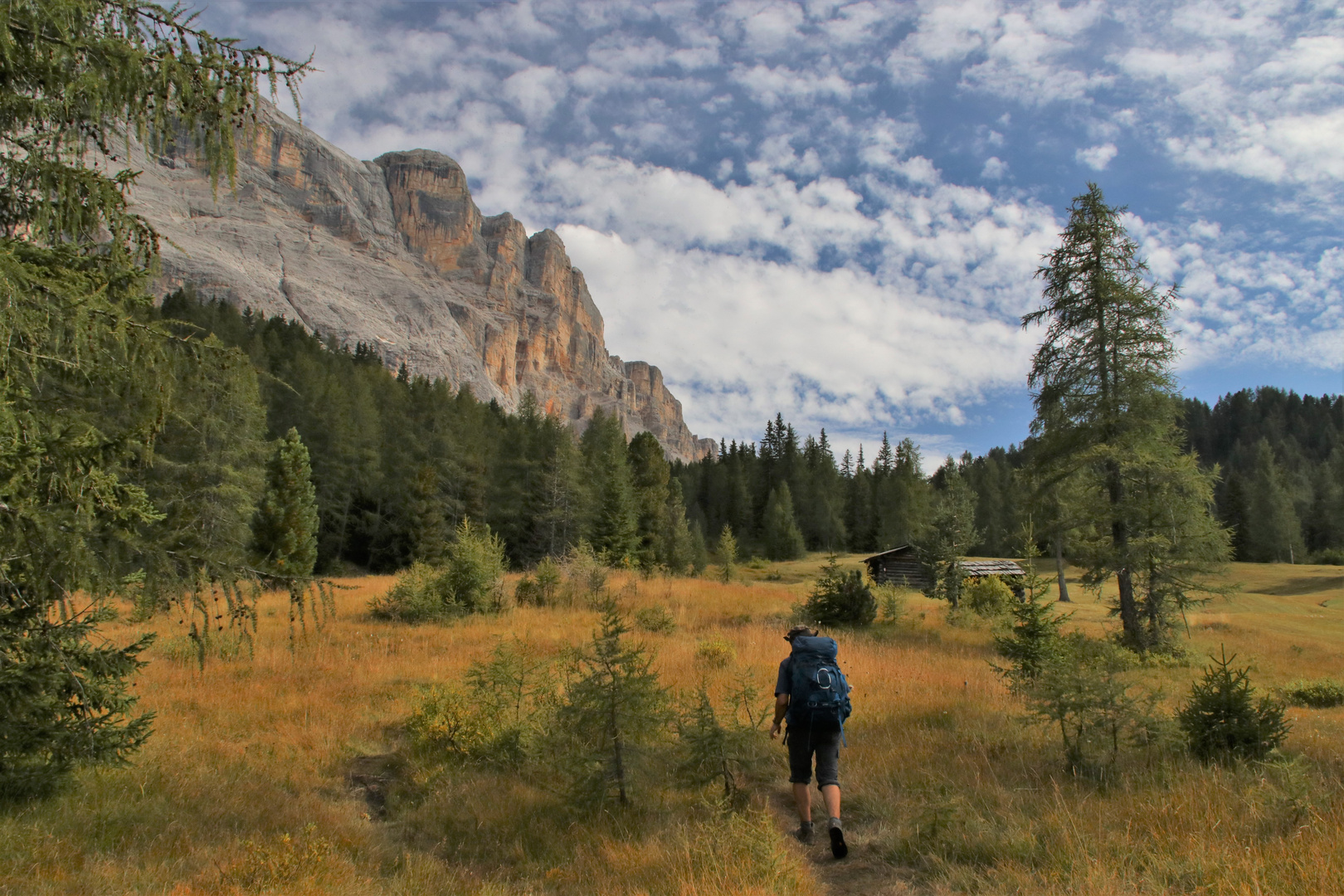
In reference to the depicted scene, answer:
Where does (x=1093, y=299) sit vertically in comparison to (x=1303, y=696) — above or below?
above

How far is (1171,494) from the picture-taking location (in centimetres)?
1524

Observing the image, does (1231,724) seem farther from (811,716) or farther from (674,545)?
(674,545)

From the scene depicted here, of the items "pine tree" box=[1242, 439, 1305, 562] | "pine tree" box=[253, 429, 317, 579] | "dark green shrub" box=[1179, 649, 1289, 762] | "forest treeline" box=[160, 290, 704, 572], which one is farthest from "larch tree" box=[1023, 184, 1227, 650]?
"pine tree" box=[1242, 439, 1305, 562]

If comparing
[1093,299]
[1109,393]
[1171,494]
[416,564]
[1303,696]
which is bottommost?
[1303,696]

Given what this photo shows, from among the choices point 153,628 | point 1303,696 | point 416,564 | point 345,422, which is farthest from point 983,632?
point 345,422

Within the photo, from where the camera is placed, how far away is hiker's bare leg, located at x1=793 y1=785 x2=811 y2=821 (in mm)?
5508

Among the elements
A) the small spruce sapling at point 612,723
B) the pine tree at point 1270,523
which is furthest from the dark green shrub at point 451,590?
the pine tree at point 1270,523

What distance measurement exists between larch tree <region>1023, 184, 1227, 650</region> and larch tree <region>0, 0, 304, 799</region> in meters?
17.5

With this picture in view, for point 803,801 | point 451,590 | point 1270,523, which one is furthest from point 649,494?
point 1270,523

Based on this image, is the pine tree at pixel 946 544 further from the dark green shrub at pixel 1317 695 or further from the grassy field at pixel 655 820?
the grassy field at pixel 655 820

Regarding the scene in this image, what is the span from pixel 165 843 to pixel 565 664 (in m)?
5.59

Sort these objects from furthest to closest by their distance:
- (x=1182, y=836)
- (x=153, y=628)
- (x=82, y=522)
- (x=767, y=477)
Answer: (x=767, y=477) < (x=153, y=628) < (x=1182, y=836) < (x=82, y=522)

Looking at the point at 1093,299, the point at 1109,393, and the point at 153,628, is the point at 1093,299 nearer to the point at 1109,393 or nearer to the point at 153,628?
the point at 1109,393

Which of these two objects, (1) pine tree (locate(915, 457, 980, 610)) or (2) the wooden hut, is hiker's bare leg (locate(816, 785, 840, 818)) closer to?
(1) pine tree (locate(915, 457, 980, 610))
